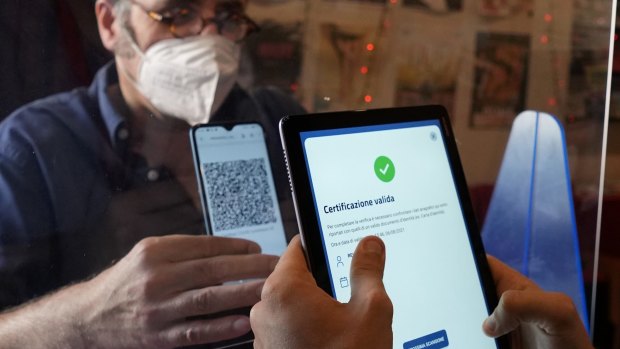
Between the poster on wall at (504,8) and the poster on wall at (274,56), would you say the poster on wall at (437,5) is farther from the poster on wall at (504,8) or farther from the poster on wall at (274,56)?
the poster on wall at (274,56)

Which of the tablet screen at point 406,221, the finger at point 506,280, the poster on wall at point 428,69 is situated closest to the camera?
the tablet screen at point 406,221

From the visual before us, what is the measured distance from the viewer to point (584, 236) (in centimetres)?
109

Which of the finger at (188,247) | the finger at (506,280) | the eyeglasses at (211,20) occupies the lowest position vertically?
the finger at (506,280)

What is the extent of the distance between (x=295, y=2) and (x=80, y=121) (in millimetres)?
304

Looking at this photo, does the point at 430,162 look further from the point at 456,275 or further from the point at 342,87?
the point at 342,87

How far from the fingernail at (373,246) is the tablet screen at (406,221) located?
0.05 meters

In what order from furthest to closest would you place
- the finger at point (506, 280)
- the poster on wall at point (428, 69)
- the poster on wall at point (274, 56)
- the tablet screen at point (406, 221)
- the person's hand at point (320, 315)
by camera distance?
the poster on wall at point (428, 69) < the poster on wall at point (274, 56) < the finger at point (506, 280) < the tablet screen at point (406, 221) < the person's hand at point (320, 315)

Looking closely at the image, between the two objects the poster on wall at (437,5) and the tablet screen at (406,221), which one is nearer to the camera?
the tablet screen at (406,221)

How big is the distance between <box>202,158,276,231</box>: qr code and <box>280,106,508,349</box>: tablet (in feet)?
0.67

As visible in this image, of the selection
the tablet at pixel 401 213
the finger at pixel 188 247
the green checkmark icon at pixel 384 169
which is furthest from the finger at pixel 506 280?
the finger at pixel 188 247

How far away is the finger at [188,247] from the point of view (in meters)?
0.67

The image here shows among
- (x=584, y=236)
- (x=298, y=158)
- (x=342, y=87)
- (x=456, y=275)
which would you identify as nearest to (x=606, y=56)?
(x=584, y=236)

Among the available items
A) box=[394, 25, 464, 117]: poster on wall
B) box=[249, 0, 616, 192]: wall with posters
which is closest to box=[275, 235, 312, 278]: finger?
box=[249, 0, 616, 192]: wall with posters

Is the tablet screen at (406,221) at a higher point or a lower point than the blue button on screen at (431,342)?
higher
